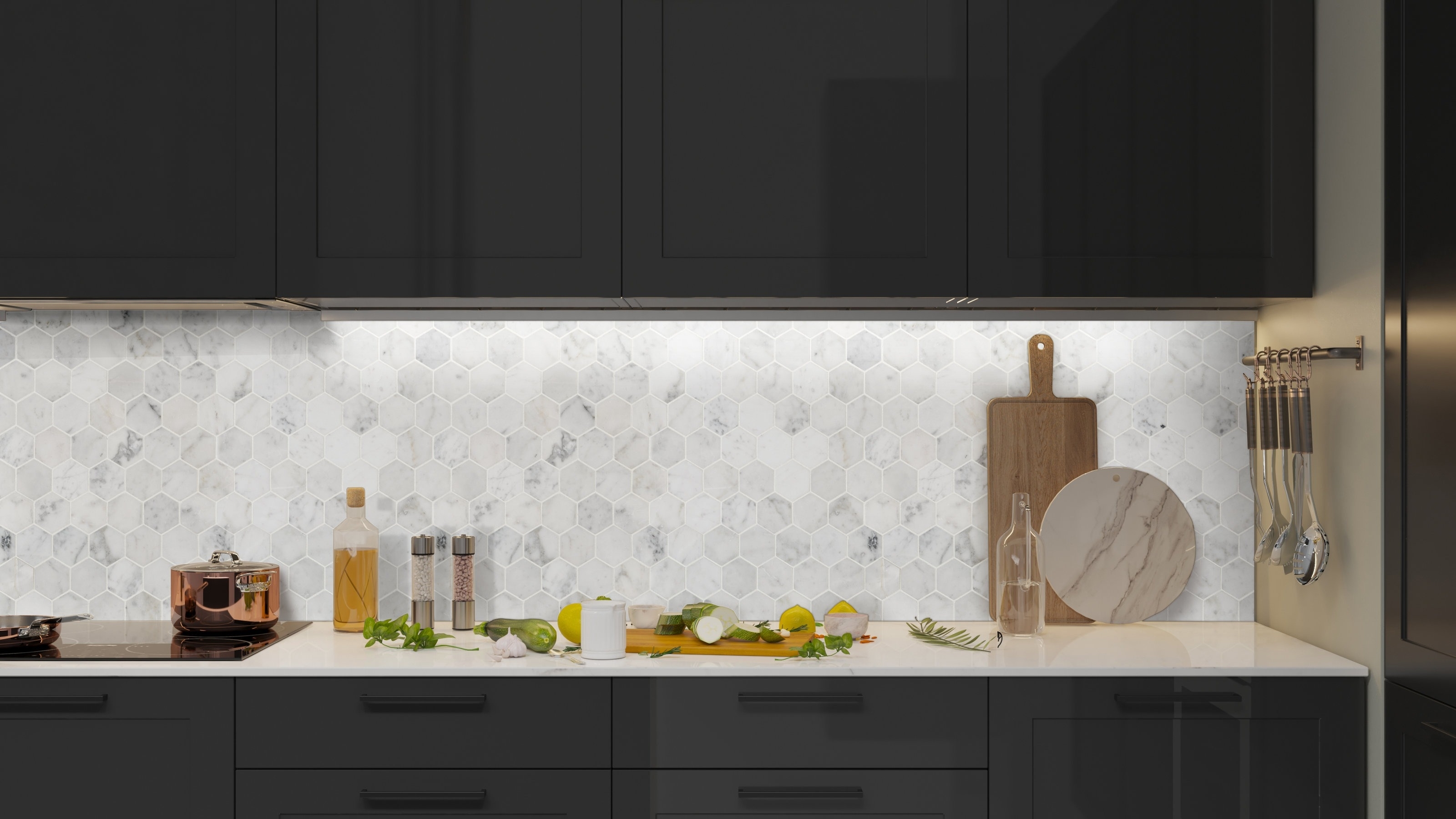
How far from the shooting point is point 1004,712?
1854mm

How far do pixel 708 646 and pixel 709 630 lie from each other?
3 centimetres

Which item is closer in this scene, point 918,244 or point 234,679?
point 234,679

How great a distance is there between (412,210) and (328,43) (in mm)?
389

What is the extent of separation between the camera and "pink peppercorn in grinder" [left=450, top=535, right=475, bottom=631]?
7.38ft

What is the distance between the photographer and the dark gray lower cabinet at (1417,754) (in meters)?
1.64

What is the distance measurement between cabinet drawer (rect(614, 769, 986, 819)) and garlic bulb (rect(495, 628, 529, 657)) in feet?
0.99

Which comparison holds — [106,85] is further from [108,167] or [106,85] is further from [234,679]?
[234,679]

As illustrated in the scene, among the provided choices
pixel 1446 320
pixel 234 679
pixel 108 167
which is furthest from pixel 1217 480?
pixel 108 167

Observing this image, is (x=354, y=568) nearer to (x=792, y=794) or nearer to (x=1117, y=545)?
(x=792, y=794)

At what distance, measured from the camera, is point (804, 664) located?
6.22ft

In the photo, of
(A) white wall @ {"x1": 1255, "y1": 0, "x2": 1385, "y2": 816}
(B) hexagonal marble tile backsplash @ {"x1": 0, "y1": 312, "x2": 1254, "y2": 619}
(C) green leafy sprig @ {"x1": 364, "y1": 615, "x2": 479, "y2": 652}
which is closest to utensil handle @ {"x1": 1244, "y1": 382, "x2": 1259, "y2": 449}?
(A) white wall @ {"x1": 1255, "y1": 0, "x2": 1385, "y2": 816}

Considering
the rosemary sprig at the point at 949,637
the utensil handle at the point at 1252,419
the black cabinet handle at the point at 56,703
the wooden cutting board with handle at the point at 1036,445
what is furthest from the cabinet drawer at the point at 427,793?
the utensil handle at the point at 1252,419

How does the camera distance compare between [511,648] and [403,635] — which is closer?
[511,648]

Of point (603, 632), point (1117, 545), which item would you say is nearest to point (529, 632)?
point (603, 632)
